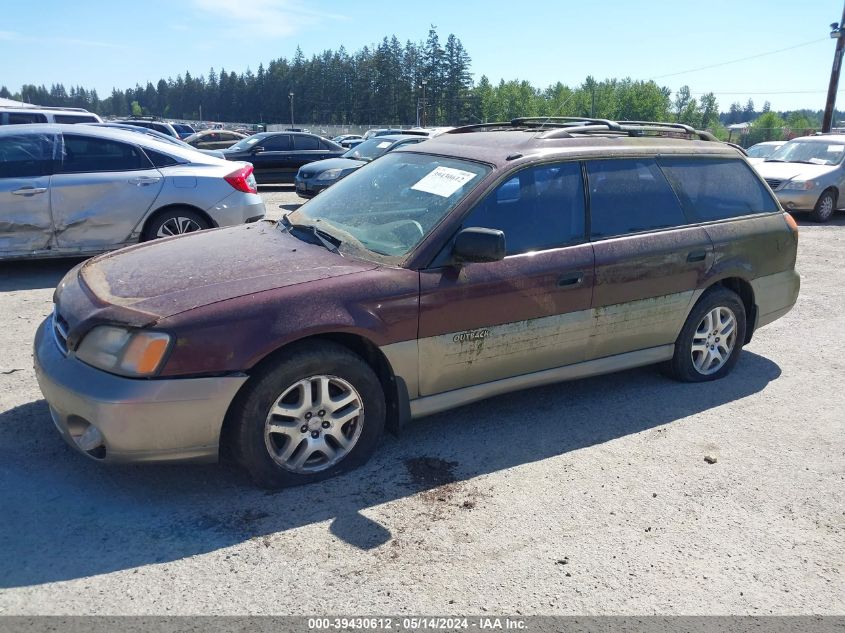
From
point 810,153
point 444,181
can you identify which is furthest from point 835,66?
point 444,181

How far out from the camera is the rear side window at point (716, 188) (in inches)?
195

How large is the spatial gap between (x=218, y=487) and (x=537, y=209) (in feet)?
7.80

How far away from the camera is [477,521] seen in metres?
3.31

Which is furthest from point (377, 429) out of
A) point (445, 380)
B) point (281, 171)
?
point (281, 171)

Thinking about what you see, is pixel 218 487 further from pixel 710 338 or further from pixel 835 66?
pixel 835 66

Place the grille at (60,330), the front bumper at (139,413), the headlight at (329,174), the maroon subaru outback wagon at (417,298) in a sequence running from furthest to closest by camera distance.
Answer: the headlight at (329,174) → the grille at (60,330) → the maroon subaru outback wagon at (417,298) → the front bumper at (139,413)

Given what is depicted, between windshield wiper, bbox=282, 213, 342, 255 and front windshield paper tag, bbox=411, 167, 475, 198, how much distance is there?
64 cm

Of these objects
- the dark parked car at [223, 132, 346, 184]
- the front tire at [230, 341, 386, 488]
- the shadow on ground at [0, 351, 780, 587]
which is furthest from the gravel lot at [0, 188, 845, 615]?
the dark parked car at [223, 132, 346, 184]

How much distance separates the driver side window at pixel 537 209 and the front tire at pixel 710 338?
1216 mm

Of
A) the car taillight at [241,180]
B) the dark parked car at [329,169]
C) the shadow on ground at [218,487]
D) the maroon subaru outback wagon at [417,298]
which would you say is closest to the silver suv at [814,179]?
the dark parked car at [329,169]

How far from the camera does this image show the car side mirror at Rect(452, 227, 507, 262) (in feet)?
12.0

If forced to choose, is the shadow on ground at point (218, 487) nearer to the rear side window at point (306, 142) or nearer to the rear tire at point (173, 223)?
the rear tire at point (173, 223)

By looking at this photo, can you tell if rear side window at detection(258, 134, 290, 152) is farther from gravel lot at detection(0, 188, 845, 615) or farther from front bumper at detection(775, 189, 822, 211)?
gravel lot at detection(0, 188, 845, 615)

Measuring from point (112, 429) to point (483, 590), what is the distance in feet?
5.69
